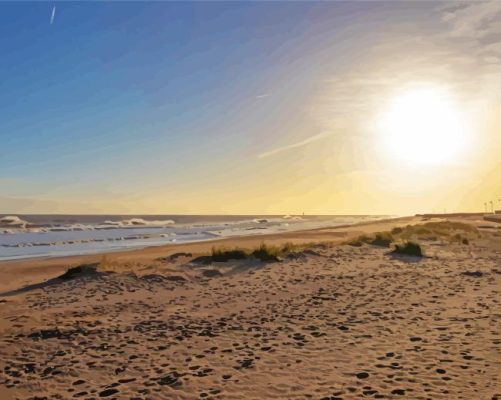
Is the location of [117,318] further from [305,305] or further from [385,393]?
[385,393]

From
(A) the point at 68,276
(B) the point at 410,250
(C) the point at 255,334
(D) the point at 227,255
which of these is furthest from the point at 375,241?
(C) the point at 255,334

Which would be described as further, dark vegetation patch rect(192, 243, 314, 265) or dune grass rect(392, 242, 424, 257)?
dune grass rect(392, 242, 424, 257)

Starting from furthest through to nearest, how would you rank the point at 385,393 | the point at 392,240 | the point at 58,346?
1. the point at 392,240
2. the point at 58,346
3. the point at 385,393

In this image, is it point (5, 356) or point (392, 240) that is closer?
point (5, 356)

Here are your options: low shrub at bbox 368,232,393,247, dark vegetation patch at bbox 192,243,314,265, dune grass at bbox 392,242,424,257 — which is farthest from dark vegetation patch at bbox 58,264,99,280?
low shrub at bbox 368,232,393,247

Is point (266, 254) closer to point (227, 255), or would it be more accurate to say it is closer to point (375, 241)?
point (227, 255)

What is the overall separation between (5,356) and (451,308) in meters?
9.66

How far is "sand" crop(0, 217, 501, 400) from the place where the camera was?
19.4 ft

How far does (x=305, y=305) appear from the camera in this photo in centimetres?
1105

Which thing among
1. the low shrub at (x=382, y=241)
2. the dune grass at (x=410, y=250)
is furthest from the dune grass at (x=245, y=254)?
the low shrub at (x=382, y=241)

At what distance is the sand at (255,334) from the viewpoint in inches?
233

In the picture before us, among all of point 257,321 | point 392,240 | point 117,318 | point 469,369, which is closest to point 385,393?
point 469,369

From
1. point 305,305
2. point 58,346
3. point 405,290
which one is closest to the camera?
point 58,346

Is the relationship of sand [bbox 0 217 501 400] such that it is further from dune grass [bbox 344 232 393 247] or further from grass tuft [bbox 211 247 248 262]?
dune grass [bbox 344 232 393 247]
